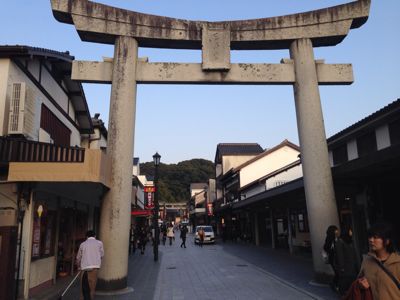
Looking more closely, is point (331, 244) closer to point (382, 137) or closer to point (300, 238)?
point (382, 137)

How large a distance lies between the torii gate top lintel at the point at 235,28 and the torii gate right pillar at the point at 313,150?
2.14 feet

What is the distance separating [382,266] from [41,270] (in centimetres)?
1099

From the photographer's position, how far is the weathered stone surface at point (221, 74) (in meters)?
12.7

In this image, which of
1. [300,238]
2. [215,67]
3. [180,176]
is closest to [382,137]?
[215,67]

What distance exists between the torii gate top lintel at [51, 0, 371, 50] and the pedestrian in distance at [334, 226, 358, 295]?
7.77 m

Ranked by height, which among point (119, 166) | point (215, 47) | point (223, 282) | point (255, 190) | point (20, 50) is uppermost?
point (215, 47)

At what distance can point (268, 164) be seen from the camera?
39.7 meters

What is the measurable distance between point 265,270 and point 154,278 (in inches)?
196

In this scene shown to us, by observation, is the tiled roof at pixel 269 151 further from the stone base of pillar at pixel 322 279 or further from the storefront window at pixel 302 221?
the stone base of pillar at pixel 322 279

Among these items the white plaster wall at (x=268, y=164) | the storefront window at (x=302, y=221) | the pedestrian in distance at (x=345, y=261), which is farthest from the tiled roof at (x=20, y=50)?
the white plaster wall at (x=268, y=164)

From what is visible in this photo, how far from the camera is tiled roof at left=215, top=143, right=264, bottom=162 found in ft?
162

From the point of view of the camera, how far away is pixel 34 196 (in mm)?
10977

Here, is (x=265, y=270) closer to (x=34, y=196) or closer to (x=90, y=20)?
(x=34, y=196)

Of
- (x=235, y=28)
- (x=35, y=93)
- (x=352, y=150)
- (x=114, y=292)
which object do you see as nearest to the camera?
(x=114, y=292)
